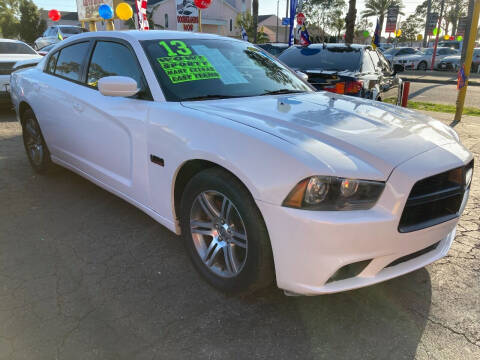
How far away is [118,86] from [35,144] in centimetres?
253

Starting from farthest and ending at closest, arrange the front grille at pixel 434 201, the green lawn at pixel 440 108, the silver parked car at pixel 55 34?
1. the silver parked car at pixel 55 34
2. the green lawn at pixel 440 108
3. the front grille at pixel 434 201

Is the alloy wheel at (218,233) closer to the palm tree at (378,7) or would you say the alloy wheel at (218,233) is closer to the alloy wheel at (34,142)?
the alloy wheel at (34,142)

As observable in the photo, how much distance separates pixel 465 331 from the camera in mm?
2293

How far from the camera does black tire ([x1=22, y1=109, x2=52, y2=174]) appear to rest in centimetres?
463

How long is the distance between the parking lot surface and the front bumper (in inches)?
13.3

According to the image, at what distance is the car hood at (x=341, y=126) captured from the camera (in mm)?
2164

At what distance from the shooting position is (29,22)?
140 ft

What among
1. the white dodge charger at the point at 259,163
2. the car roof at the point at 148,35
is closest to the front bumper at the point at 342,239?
the white dodge charger at the point at 259,163

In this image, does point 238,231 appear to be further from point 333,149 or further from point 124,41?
point 124,41

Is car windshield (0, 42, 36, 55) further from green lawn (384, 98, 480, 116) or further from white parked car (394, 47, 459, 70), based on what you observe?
white parked car (394, 47, 459, 70)

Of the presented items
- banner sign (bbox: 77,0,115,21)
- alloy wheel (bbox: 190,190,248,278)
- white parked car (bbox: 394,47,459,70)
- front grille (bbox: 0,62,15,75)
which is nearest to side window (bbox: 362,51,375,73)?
alloy wheel (bbox: 190,190,248,278)

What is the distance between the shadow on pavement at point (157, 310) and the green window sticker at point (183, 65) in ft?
4.32

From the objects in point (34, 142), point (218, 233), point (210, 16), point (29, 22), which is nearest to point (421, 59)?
point (34, 142)

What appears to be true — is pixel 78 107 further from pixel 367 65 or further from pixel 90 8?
pixel 90 8
